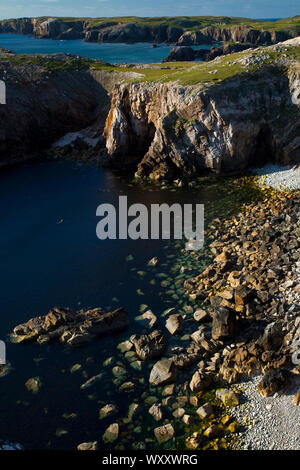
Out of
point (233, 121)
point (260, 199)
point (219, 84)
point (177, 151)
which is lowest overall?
point (260, 199)

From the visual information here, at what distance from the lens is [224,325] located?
2581 centimetres

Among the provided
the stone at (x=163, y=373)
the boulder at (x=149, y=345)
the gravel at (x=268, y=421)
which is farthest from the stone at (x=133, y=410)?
the gravel at (x=268, y=421)

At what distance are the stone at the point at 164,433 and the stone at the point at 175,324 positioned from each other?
7.82 meters

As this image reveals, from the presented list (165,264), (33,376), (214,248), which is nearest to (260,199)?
(214,248)

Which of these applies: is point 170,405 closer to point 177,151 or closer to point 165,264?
point 165,264

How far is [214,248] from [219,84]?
29485 millimetres

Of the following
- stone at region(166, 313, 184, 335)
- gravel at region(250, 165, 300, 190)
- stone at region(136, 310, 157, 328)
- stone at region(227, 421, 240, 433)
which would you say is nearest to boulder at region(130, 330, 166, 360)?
stone at region(166, 313, 184, 335)

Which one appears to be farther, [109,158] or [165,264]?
[109,158]

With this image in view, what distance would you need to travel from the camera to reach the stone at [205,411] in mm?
20875

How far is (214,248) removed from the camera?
37.6 metres

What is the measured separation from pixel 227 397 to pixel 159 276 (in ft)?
47.1

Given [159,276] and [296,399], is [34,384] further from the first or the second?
[296,399]

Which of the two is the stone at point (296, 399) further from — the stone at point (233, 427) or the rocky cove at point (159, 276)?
the stone at point (233, 427)
